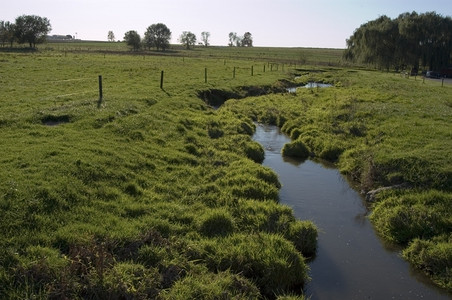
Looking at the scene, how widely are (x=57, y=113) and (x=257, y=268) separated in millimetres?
12970

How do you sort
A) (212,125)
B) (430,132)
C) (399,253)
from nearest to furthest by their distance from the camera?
(399,253) < (430,132) < (212,125)

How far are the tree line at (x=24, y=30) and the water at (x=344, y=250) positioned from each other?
373 feet

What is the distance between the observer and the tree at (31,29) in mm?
107438

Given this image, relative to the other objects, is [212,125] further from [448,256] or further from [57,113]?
[448,256]

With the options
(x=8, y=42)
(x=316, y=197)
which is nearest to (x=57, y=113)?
(x=316, y=197)

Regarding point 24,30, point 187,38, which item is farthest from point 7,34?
point 187,38

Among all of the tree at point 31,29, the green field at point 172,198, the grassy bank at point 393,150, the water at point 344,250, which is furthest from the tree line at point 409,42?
the tree at point 31,29

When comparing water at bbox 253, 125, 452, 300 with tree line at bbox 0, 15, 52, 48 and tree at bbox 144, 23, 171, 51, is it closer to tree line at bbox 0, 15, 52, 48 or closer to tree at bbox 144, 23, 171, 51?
tree line at bbox 0, 15, 52, 48

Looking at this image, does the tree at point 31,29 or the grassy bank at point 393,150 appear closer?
the grassy bank at point 393,150

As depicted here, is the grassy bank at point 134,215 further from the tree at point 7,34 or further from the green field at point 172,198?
the tree at point 7,34

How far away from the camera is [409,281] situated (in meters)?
9.14

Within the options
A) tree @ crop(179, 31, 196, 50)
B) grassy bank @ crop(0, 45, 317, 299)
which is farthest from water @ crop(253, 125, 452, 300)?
tree @ crop(179, 31, 196, 50)

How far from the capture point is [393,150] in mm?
16547

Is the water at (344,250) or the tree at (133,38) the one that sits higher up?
the tree at (133,38)
